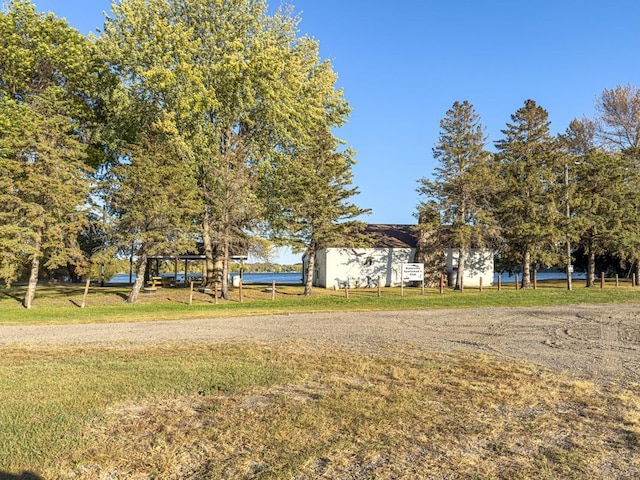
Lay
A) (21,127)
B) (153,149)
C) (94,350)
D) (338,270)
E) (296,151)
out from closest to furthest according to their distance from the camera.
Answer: (94,350), (21,127), (153,149), (296,151), (338,270)

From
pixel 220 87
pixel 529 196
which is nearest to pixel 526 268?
pixel 529 196

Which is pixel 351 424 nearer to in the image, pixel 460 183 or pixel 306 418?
pixel 306 418

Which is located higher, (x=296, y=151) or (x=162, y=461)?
(x=296, y=151)

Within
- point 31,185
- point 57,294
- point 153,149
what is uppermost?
point 153,149

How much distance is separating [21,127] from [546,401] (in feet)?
80.6

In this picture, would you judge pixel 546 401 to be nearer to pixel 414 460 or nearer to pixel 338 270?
pixel 414 460

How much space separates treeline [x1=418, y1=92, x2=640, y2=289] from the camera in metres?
31.4

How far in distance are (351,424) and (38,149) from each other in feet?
70.7

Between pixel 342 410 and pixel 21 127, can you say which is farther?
pixel 21 127

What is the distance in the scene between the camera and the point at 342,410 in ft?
17.0

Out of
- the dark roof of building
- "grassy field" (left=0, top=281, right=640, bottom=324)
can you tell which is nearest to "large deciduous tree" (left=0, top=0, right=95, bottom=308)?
"grassy field" (left=0, top=281, right=640, bottom=324)

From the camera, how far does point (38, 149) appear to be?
2095 centimetres

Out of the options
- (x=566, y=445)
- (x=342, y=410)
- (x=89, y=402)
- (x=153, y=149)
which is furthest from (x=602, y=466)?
(x=153, y=149)

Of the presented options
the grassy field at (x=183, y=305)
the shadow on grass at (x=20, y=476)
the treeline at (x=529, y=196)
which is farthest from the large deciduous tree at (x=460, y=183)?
the shadow on grass at (x=20, y=476)
